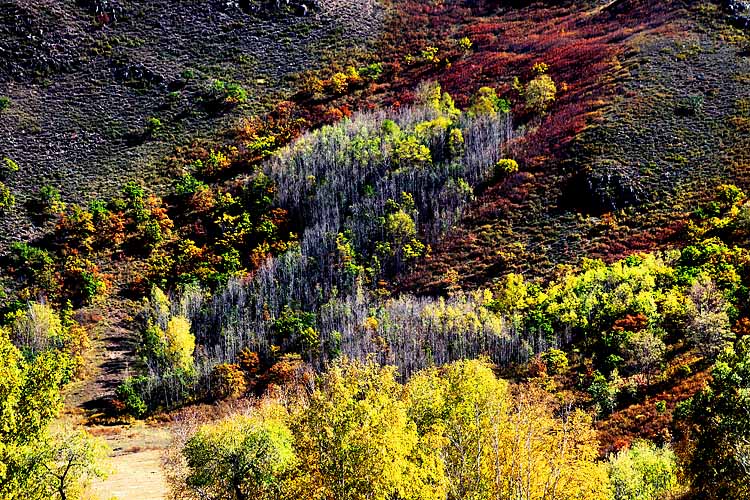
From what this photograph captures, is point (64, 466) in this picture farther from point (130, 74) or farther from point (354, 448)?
point (130, 74)

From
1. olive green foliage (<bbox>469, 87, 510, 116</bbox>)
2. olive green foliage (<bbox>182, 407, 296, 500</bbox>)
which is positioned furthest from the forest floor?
olive green foliage (<bbox>182, 407, 296, 500</bbox>)

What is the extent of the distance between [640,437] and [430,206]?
123 ft

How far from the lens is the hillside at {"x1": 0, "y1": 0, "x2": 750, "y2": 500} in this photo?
24.6 m

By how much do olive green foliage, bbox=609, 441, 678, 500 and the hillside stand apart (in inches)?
6.1

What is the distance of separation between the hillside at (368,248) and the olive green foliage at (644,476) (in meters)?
0.15

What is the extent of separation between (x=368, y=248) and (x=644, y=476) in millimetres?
42023

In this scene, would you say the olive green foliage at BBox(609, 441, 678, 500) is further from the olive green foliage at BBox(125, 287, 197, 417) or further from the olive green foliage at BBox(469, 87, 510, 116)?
the olive green foliage at BBox(469, 87, 510, 116)

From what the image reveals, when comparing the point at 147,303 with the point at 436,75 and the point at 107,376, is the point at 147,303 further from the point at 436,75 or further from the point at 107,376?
the point at 436,75

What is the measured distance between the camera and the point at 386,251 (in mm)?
68938

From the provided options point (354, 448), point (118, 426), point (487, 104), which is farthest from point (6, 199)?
point (354, 448)

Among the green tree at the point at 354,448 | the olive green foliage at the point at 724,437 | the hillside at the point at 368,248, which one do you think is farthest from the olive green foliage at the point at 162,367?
the olive green foliage at the point at 724,437

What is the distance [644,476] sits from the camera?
105 feet

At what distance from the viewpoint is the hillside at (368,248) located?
24625 millimetres

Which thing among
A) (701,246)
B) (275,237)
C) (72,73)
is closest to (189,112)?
(72,73)
